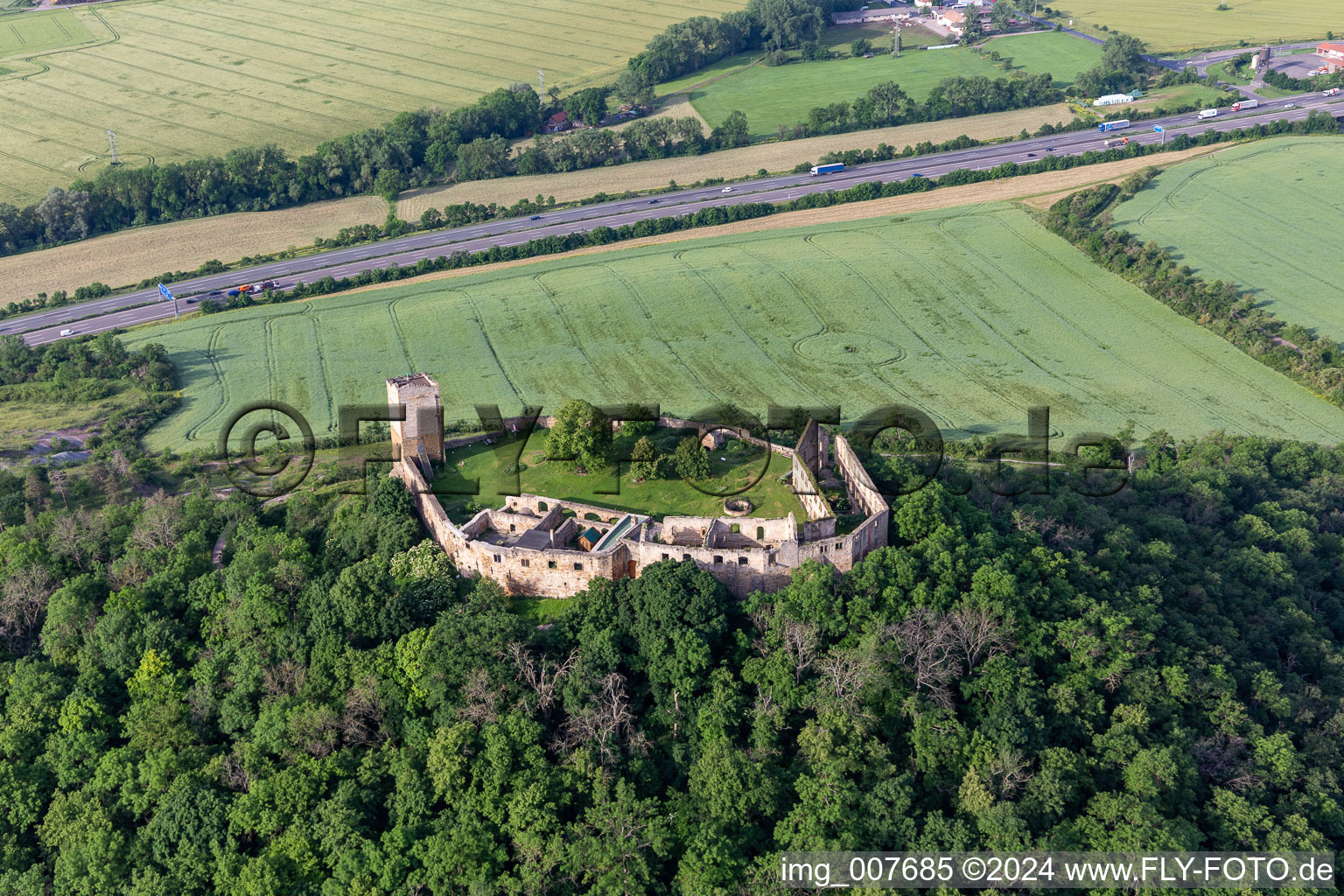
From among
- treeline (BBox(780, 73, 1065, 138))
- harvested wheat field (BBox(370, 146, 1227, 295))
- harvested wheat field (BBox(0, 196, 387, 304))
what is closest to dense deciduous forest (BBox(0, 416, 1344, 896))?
harvested wheat field (BBox(370, 146, 1227, 295))

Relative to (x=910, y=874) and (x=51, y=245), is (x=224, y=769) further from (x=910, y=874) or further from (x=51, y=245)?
(x=51, y=245)

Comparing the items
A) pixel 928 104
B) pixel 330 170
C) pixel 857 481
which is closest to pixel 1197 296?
pixel 928 104

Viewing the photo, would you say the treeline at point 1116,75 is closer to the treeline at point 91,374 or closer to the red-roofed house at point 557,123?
the red-roofed house at point 557,123

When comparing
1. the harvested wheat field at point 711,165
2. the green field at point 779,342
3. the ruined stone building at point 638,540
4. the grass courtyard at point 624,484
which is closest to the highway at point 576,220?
the harvested wheat field at point 711,165

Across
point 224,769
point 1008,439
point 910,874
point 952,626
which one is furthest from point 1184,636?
point 224,769

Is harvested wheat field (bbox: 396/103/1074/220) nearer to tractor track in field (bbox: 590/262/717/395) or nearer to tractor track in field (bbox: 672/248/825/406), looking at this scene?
→ tractor track in field (bbox: 590/262/717/395)

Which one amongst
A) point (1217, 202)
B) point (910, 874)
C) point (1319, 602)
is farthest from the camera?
point (1217, 202)
